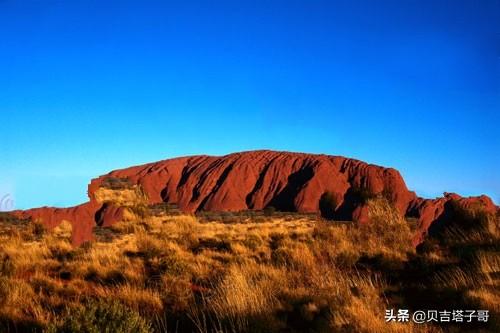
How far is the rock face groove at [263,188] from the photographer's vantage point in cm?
1475

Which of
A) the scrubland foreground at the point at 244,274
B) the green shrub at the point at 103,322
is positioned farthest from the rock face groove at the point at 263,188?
the green shrub at the point at 103,322

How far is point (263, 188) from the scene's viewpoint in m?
16.9

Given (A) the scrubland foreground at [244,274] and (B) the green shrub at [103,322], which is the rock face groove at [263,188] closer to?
(A) the scrubland foreground at [244,274]

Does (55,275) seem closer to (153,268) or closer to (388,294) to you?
(153,268)

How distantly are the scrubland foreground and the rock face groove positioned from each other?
499mm

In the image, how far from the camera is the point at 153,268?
34.9 feet

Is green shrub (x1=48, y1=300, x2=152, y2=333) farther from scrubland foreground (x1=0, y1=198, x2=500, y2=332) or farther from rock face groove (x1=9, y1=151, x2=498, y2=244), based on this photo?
rock face groove (x1=9, y1=151, x2=498, y2=244)

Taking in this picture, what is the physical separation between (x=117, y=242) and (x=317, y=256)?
6.67 metres

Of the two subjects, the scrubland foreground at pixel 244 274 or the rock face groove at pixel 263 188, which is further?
the rock face groove at pixel 263 188

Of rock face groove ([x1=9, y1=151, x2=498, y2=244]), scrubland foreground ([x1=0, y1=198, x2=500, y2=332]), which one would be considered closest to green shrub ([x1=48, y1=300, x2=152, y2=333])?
scrubland foreground ([x1=0, y1=198, x2=500, y2=332])

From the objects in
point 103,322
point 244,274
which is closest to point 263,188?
point 244,274

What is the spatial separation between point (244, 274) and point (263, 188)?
8.64 metres

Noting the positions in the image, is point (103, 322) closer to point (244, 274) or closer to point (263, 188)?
point (244, 274)

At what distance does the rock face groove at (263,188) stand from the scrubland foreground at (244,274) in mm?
499
